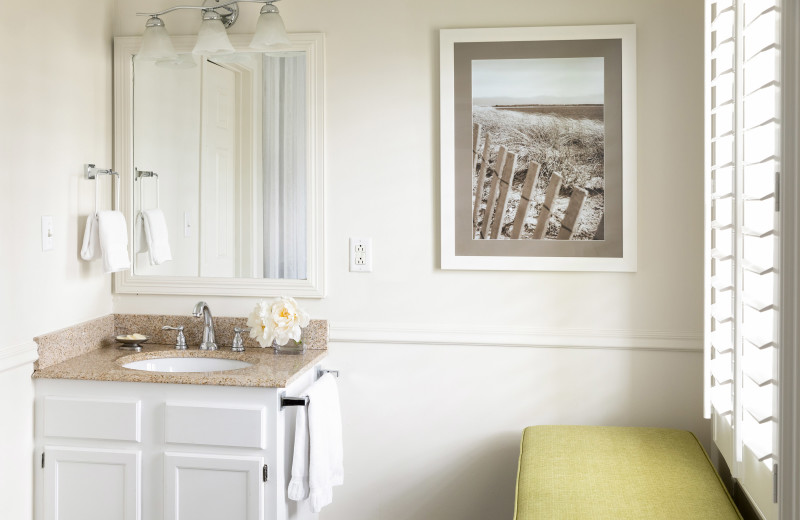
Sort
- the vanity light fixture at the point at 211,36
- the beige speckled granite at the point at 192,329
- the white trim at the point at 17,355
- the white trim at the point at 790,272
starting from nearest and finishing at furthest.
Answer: the white trim at the point at 790,272 < the white trim at the point at 17,355 < the vanity light fixture at the point at 211,36 < the beige speckled granite at the point at 192,329

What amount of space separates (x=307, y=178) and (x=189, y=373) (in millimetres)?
789

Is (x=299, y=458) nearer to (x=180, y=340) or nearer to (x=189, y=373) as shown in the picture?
(x=189, y=373)

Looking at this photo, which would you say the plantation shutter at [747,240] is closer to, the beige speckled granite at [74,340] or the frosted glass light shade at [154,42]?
the frosted glass light shade at [154,42]

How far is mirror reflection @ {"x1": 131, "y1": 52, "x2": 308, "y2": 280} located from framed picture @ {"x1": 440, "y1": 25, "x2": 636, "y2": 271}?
538 mm

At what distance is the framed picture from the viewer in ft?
8.23

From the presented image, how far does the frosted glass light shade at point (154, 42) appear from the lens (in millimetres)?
2545

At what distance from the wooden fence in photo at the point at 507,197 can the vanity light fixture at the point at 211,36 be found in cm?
72

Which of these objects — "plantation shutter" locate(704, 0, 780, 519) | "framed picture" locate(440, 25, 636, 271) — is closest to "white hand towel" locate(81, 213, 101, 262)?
"framed picture" locate(440, 25, 636, 271)

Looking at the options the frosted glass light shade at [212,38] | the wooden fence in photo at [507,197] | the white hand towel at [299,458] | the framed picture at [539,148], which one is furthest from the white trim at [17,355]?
the wooden fence in photo at [507,197]

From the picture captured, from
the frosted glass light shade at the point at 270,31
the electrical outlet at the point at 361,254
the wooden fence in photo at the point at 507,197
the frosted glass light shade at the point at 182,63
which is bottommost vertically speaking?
the electrical outlet at the point at 361,254

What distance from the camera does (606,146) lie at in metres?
2.51

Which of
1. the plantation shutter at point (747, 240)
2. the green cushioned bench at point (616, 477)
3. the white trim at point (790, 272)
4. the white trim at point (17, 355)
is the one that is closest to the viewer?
the white trim at point (790, 272)

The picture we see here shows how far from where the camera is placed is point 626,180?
2.50 metres

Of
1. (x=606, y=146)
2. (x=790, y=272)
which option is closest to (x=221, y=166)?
(x=606, y=146)
